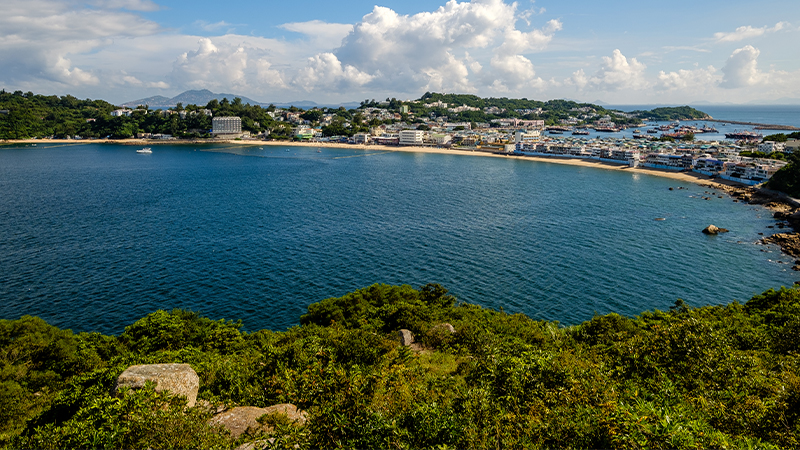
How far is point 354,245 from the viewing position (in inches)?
1361

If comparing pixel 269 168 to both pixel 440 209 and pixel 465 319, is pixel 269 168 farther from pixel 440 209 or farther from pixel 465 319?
pixel 465 319

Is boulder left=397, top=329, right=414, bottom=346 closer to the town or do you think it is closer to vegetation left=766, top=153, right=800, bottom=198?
vegetation left=766, top=153, right=800, bottom=198

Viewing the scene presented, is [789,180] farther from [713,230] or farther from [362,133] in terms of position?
[362,133]

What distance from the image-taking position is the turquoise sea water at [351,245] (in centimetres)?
2517

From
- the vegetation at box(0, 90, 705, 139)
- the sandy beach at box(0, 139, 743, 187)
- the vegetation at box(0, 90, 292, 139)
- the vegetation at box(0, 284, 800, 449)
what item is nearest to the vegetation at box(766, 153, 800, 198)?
the sandy beach at box(0, 139, 743, 187)

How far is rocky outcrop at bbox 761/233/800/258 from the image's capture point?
3344 cm

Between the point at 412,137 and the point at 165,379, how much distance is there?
4498 inches

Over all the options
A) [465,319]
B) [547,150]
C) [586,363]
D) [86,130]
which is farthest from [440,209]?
[86,130]

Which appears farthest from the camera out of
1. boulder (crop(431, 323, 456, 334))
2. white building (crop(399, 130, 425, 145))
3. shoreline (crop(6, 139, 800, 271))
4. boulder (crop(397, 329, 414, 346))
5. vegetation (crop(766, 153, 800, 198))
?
white building (crop(399, 130, 425, 145))

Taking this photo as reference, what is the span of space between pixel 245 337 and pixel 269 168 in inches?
2577

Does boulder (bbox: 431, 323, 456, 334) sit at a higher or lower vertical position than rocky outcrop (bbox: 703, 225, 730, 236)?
lower

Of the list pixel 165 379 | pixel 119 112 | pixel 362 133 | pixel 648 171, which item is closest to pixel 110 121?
pixel 119 112

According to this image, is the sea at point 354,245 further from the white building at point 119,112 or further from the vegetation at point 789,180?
the white building at point 119,112

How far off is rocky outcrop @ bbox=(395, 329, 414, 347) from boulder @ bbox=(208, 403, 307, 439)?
7.03m
